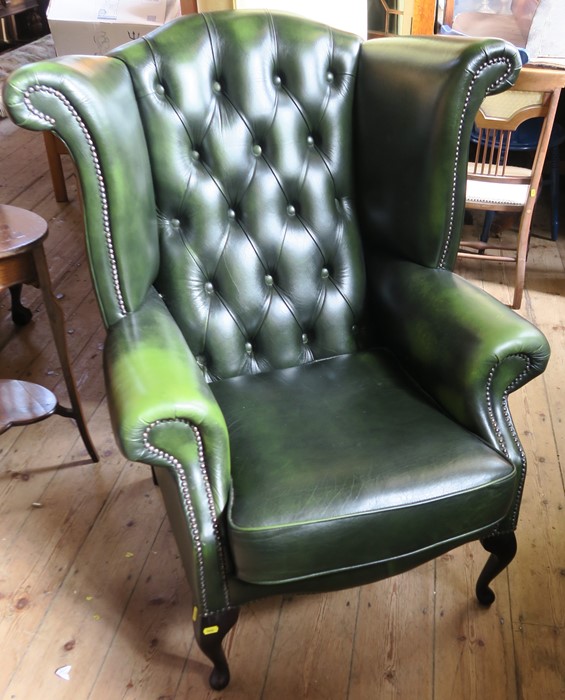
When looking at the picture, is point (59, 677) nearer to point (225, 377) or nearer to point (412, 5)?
point (225, 377)

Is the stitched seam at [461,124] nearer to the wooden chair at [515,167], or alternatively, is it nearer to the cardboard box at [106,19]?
the wooden chair at [515,167]

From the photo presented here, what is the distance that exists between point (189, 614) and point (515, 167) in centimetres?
184

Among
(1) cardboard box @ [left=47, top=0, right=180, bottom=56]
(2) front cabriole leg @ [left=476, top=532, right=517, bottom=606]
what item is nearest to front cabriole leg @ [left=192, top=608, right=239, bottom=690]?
(2) front cabriole leg @ [left=476, top=532, right=517, bottom=606]

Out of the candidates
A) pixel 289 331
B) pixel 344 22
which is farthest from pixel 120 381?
pixel 344 22

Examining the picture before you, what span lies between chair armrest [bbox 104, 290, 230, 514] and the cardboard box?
1759 mm

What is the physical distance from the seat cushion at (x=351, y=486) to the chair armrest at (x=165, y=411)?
0.09 m

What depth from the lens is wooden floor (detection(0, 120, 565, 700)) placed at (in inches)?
54.4

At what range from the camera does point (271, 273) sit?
161cm

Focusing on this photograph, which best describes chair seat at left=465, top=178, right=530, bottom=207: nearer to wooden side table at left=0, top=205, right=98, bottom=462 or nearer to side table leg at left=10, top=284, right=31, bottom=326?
wooden side table at left=0, top=205, right=98, bottom=462

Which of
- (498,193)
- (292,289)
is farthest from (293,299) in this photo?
(498,193)

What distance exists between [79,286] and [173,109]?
1.40 metres

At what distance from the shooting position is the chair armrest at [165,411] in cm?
110

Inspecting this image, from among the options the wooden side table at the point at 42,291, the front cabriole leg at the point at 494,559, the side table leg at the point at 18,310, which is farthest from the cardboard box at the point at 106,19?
the front cabriole leg at the point at 494,559

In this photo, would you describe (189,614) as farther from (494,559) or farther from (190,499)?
(494,559)
